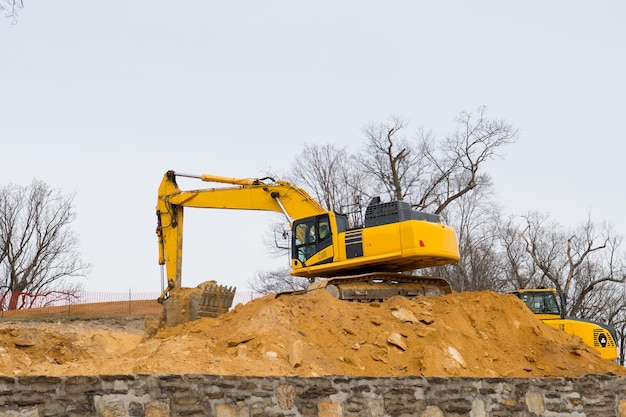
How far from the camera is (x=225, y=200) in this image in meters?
15.3

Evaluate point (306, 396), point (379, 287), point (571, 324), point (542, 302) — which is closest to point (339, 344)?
point (379, 287)

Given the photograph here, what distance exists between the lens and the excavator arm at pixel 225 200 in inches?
583

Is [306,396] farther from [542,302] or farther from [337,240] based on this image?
[542,302]

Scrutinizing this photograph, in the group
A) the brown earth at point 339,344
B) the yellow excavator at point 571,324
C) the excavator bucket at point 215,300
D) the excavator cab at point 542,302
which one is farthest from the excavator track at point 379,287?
the excavator cab at point 542,302

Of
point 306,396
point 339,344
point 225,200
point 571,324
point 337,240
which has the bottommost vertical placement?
point 306,396

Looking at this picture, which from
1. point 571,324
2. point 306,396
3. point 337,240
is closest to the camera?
point 306,396

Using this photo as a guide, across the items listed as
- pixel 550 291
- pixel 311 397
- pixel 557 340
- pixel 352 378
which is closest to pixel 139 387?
pixel 311 397

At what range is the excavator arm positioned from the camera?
14820mm

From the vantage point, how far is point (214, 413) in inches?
259

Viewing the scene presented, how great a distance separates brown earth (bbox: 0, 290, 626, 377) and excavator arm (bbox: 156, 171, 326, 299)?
7.77 ft

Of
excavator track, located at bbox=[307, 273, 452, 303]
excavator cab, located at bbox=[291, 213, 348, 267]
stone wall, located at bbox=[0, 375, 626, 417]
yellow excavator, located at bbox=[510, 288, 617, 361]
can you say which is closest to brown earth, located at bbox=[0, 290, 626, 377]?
excavator track, located at bbox=[307, 273, 452, 303]

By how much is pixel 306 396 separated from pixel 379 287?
648 cm

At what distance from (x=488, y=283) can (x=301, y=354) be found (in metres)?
27.2

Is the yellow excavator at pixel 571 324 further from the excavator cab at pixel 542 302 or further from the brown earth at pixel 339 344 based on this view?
the brown earth at pixel 339 344
